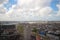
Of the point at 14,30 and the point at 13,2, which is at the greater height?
the point at 13,2

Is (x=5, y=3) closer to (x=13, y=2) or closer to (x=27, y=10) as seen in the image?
(x=13, y=2)

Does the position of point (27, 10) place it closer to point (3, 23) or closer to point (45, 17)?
point (45, 17)

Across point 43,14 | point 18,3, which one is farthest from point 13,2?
point 43,14

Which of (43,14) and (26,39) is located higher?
(43,14)

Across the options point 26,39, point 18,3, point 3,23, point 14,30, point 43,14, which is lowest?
point 26,39

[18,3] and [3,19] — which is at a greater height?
[18,3]

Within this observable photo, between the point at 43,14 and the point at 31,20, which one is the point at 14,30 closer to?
the point at 31,20

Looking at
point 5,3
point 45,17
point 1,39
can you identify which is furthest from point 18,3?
point 1,39

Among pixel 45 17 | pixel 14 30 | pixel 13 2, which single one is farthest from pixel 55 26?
pixel 13 2
